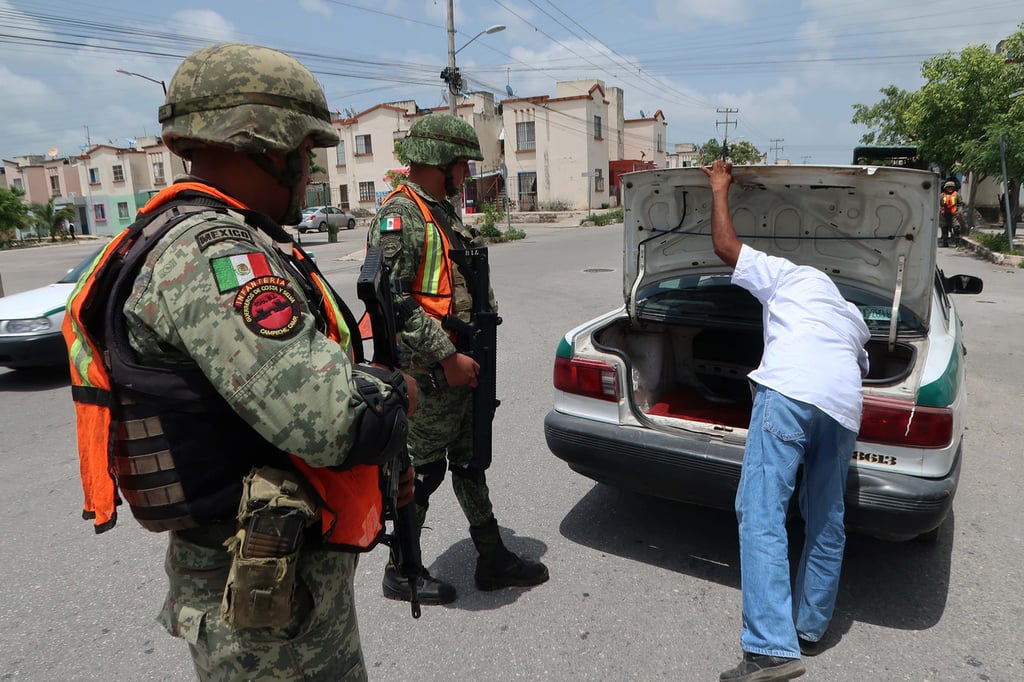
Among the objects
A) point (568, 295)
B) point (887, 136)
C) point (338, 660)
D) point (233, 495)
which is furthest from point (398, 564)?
point (887, 136)

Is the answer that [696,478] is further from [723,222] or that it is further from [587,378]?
[723,222]

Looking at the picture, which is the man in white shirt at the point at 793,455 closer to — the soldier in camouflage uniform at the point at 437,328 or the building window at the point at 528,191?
the soldier in camouflage uniform at the point at 437,328

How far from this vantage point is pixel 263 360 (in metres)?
1.22

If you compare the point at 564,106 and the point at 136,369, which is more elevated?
the point at 564,106

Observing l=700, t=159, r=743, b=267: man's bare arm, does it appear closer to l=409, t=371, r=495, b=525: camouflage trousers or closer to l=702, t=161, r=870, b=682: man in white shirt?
l=702, t=161, r=870, b=682: man in white shirt

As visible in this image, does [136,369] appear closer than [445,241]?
Yes

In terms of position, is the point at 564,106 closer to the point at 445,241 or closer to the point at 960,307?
the point at 960,307

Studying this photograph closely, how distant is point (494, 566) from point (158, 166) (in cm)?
5634

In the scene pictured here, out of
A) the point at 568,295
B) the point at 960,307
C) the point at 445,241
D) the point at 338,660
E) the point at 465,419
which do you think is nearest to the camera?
the point at 338,660

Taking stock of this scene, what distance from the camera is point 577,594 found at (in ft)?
9.68

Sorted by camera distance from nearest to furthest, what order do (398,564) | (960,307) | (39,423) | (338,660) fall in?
(338,660), (398,564), (39,423), (960,307)

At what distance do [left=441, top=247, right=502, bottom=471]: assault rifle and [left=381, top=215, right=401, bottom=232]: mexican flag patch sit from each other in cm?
25

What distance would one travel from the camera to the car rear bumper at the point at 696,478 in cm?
263

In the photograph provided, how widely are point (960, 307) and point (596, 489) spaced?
7741 millimetres
